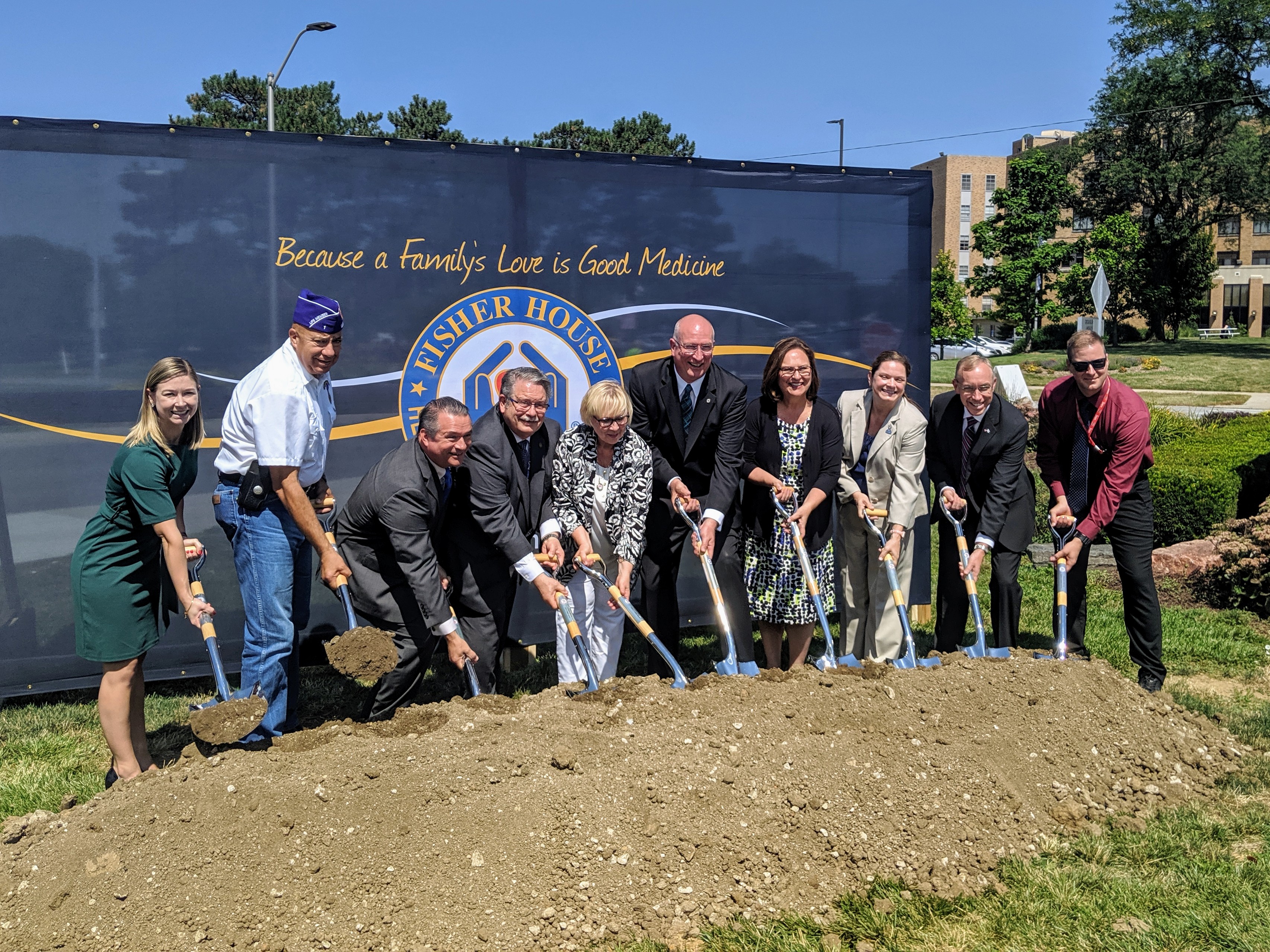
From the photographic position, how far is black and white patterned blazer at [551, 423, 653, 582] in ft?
14.9

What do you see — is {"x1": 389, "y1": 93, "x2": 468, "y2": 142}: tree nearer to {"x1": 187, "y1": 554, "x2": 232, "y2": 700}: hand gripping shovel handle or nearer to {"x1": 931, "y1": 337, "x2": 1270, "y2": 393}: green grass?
{"x1": 931, "y1": 337, "x2": 1270, "y2": 393}: green grass

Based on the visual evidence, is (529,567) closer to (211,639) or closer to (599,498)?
(599,498)

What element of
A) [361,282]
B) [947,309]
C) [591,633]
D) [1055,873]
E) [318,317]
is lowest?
[1055,873]

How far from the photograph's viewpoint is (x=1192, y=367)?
98.4 ft

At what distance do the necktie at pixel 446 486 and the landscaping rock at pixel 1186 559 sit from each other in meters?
5.30

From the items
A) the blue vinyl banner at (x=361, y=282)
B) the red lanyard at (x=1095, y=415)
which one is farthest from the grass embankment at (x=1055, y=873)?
the red lanyard at (x=1095, y=415)

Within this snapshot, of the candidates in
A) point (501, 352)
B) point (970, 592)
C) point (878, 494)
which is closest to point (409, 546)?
point (501, 352)

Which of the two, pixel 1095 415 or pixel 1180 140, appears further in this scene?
pixel 1180 140

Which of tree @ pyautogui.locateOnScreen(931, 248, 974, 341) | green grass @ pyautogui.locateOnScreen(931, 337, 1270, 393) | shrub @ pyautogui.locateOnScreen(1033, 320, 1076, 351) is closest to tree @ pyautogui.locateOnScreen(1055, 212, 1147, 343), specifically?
green grass @ pyautogui.locateOnScreen(931, 337, 1270, 393)

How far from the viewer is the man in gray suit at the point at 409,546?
4.17 m

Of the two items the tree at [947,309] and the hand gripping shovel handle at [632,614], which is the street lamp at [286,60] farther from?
the tree at [947,309]

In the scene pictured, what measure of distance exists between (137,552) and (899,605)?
3336 mm

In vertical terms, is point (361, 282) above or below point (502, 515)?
above

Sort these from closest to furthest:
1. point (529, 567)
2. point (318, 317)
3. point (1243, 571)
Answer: point (318, 317)
point (529, 567)
point (1243, 571)
